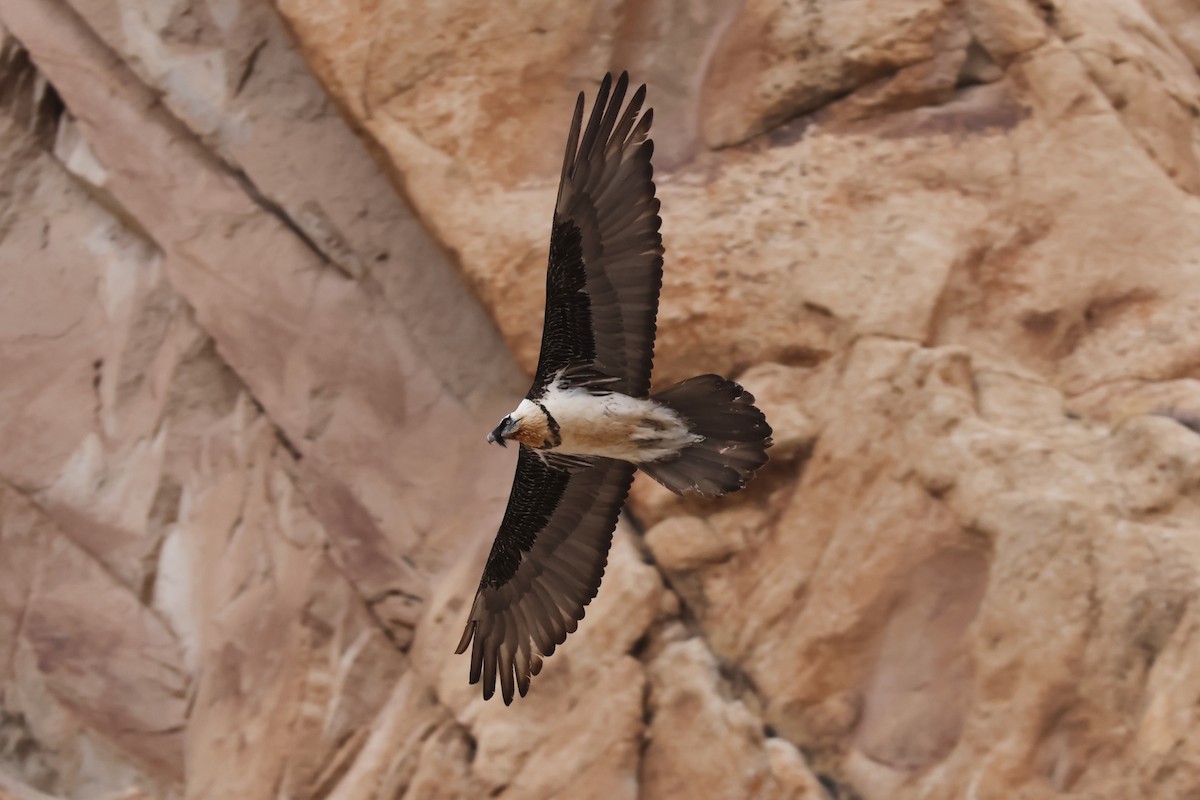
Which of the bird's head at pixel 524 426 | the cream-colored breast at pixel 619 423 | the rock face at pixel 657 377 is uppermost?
the bird's head at pixel 524 426

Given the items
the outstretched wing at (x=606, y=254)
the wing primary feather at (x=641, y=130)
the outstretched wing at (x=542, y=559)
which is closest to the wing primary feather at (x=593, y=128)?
the outstretched wing at (x=606, y=254)

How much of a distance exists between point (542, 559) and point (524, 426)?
2.28 ft

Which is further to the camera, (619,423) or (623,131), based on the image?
(619,423)

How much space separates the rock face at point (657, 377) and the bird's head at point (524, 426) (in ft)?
4.00

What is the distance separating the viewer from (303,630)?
237 inches

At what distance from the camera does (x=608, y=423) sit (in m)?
4.32

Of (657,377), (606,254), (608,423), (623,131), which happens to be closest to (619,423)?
(608,423)

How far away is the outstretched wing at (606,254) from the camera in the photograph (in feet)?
13.4

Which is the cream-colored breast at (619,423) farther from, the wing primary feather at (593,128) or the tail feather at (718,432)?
the wing primary feather at (593,128)

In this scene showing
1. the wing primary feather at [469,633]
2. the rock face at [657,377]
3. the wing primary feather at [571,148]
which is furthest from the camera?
the rock face at [657,377]

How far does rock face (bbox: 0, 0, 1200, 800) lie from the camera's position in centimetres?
487

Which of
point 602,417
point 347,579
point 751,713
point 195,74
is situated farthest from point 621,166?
point 195,74

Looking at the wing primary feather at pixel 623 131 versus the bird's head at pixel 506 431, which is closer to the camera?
the wing primary feather at pixel 623 131

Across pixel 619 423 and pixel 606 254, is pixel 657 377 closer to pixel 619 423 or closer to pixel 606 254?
pixel 619 423
